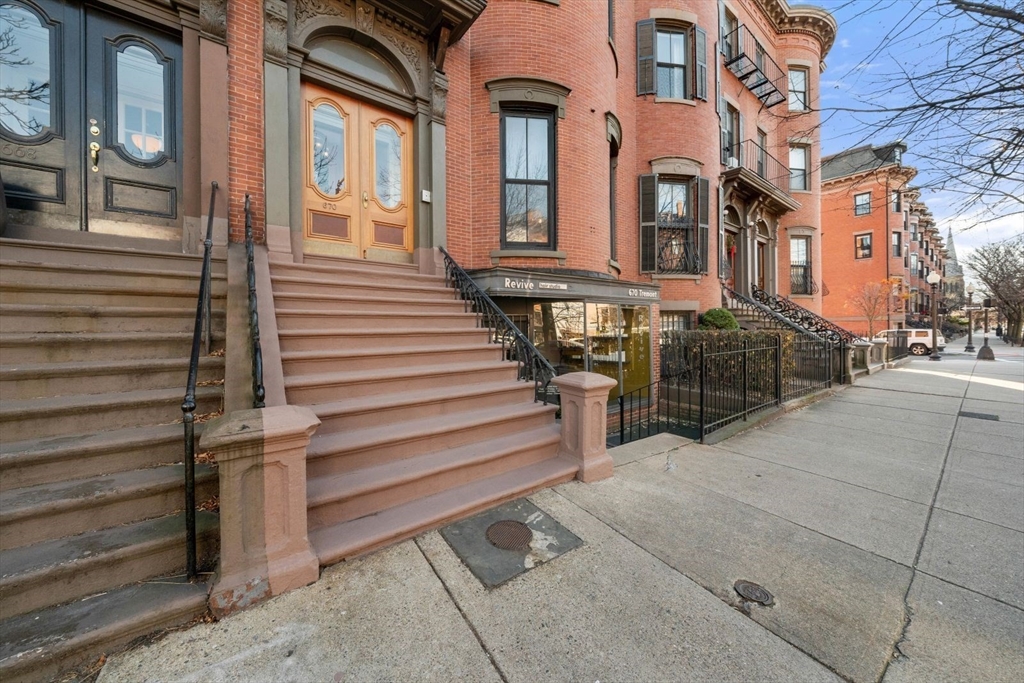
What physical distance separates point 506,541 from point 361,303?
11.5 feet

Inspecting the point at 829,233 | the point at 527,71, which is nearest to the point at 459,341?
the point at 527,71

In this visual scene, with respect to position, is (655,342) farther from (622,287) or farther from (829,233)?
(829,233)

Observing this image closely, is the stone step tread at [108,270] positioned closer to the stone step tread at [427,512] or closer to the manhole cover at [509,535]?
the stone step tread at [427,512]

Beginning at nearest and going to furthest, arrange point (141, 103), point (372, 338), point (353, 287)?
point (372, 338) → point (141, 103) → point (353, 287)

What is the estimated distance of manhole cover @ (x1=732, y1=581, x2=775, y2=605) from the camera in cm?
248

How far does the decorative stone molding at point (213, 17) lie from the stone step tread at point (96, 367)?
4.42 metres

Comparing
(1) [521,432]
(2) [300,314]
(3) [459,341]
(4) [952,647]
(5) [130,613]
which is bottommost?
(4) [952,647]

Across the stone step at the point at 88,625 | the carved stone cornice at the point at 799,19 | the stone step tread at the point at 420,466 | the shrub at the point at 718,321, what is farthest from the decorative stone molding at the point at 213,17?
the carved stone cornice at the point at 799,19

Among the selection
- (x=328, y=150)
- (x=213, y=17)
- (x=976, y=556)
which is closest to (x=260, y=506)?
(x=976, y=556)

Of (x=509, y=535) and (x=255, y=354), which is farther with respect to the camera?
(x=509, y=535)

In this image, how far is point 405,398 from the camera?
396 centimetres

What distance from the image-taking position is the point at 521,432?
437 cm

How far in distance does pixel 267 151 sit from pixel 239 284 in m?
2.39

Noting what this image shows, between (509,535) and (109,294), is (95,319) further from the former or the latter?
(509,535)
